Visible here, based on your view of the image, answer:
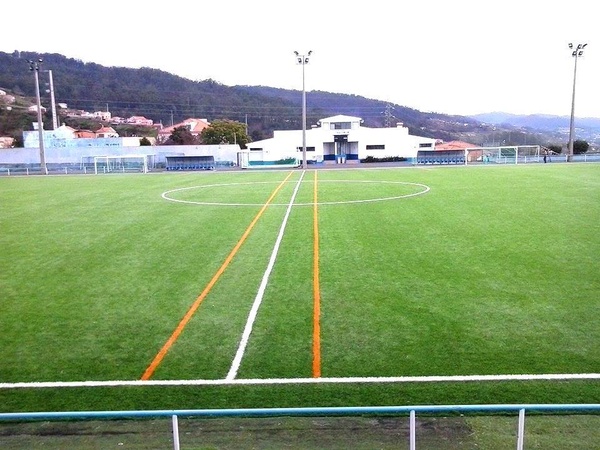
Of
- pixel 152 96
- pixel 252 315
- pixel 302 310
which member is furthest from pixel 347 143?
pixel 152 96

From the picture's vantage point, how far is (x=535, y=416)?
Result: 6613mm

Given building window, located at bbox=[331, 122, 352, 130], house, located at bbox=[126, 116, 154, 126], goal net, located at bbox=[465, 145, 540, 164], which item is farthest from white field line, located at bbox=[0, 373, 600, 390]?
house, located at bbox=[126, 116, 154, 126]

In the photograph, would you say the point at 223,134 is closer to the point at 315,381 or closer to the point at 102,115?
the point at 102,115

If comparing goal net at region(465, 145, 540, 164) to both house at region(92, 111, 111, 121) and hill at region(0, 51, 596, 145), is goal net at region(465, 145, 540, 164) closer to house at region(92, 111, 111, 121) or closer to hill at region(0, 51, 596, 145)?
hill at region(0, 51, 596, 145)

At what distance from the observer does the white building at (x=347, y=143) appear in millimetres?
87250

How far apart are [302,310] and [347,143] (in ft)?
266

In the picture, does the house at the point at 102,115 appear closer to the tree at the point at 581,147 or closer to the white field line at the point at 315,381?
the tree at the point at 581,147

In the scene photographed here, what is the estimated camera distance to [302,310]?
10.9 metres

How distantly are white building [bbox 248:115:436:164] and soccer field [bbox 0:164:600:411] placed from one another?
216 ft

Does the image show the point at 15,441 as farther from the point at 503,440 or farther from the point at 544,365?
the point at 544,365

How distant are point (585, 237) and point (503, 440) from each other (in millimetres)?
12689

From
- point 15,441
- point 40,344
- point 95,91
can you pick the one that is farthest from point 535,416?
point 95,91

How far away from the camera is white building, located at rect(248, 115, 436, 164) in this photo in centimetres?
8725

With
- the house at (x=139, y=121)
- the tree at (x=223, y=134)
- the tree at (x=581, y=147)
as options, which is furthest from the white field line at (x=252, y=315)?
the house at (x=139, y=121)
